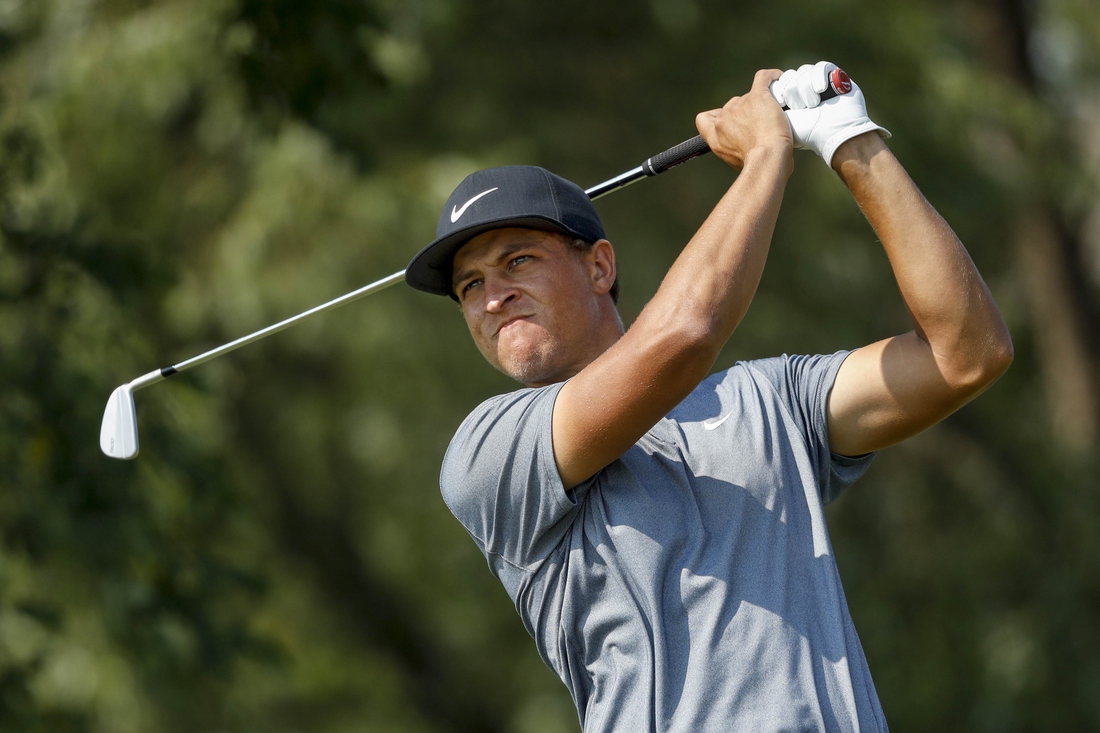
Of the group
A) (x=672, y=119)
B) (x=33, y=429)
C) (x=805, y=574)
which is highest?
(x=672, y=119)

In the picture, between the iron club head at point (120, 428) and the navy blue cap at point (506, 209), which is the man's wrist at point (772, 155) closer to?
the navy blue cap at point (506, 209)

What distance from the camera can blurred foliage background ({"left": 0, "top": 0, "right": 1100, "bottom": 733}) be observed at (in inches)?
206

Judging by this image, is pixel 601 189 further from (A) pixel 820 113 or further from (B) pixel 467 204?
(A) pixel 820 113

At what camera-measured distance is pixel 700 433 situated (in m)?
2.40

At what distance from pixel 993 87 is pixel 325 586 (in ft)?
19.7

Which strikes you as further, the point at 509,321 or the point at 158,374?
the point at 158,374

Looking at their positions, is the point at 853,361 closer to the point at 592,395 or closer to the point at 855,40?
the point at 592,395

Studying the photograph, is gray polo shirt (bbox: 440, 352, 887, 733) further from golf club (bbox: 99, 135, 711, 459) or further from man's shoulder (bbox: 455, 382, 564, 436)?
golf club (bbox: 99, 135, 711, 459)

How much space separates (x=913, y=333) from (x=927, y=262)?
171 millimetres

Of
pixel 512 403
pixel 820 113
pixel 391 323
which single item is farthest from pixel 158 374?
pixel 391 323

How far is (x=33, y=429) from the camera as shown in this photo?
202 inches

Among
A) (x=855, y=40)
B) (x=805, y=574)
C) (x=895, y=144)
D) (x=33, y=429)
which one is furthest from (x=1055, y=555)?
(x=805, y=574)

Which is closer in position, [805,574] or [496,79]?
[805,574]

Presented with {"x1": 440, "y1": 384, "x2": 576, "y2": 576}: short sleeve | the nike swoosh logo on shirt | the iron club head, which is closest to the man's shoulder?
{"x1": 440, "y1": 384, "x2": 576, "y2": 576}: short sleeve
